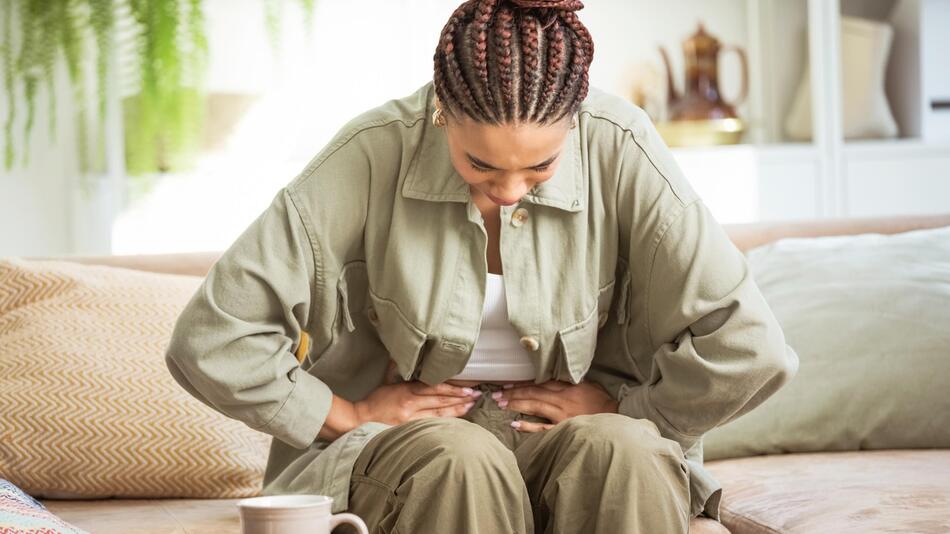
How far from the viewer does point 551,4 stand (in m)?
1.19

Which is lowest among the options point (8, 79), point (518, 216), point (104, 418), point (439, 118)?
point (104, 418)

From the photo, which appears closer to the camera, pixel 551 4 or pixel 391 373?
pixel 551 4

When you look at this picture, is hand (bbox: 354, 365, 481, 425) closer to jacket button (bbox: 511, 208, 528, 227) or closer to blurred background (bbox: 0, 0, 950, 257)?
jacket button (bbox: 511, 208, 528, 227)

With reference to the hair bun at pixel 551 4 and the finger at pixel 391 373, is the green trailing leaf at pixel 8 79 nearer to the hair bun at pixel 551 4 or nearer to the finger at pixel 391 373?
the finger at pixel 391 373

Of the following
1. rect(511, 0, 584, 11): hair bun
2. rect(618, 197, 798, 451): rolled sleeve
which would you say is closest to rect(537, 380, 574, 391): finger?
rect(618, 197, 798, 451): rolled sleeve

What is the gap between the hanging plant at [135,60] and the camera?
308 centimetres

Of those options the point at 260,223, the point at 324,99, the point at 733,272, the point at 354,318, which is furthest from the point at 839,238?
the point at 324,99

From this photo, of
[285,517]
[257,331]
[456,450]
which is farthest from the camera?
[257,331]

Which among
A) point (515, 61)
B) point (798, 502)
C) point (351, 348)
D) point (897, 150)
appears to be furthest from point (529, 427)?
point (897, 150)

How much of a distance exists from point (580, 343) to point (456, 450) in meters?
0.27

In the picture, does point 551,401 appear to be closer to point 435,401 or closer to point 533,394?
point 533,394

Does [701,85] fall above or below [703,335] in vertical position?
above

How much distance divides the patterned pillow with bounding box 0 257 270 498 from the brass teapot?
2.06 meters

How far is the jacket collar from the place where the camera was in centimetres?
134
